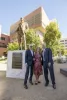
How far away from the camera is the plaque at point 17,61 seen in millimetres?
7953

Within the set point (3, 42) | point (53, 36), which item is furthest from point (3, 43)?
point (53, 36)

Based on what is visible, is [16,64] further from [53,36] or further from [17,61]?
[53,36]

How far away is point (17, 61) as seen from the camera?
8.07 meters

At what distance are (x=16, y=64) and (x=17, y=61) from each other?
0.17m

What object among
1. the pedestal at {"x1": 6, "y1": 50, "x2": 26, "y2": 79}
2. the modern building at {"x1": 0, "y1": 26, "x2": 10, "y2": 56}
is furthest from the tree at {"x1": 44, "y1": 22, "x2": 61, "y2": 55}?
the modern building at {"x1": 0, "y1": 26, "x2": 10, "y2": 56}

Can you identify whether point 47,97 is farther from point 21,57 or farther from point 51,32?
point 51,32

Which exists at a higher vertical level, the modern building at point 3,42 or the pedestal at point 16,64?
the modern building at point 3,42

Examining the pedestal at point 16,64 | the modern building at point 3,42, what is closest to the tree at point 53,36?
the pedestal at point 16,64

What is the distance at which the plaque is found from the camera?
7.95 metres

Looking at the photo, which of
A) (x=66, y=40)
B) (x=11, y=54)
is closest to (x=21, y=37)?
(x=11, y=54)

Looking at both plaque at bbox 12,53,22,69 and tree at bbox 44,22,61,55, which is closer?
plaque at bbox 12,53,22,69

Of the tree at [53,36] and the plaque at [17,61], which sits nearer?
the plaque at [17,61]

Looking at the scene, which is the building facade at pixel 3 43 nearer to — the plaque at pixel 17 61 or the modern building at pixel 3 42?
the modern building at pixel 3 42

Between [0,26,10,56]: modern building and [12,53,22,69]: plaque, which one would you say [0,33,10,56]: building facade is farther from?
[12,53,22,69]: plaque
